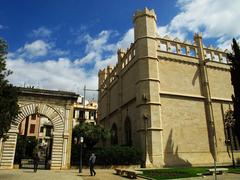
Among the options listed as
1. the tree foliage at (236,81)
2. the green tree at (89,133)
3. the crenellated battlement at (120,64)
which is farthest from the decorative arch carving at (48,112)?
the tree foliage at (236,81)

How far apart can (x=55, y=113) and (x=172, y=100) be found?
1329 cm

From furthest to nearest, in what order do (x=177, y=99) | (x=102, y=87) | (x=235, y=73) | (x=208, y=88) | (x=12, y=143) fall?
(x=102, y=87), (x=208, y=88), (x=177, y=99), (x=235, y=73), (x=12, y=143)

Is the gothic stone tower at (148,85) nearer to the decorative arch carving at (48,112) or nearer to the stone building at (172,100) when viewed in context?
the stone building at (172,100)

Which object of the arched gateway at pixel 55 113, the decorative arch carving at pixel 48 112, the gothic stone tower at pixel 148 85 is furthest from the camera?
the gothic stone tower at pixel 148 85

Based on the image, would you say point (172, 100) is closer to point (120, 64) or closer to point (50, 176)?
point (120, 64)

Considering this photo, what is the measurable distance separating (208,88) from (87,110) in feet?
124

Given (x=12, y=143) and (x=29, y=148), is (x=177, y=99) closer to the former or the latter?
(x=12, y=143)

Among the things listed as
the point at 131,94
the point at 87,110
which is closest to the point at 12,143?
the point at 131,94

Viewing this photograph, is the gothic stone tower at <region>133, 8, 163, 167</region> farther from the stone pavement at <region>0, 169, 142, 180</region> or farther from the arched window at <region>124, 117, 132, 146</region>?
the stone pavement at <region>0, 169, 142, 180</region>

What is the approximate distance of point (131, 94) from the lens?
2997 cm

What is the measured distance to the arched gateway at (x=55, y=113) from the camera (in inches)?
794

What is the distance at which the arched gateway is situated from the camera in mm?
20172

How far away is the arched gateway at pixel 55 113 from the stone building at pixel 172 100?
25.1ft

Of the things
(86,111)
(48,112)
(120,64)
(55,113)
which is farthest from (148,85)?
(86,111)
